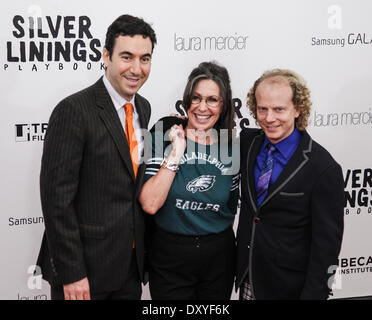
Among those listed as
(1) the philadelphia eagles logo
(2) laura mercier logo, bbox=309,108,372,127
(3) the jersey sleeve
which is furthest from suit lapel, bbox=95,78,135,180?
(2) laura mercier logo, bbox=309,108,372,127

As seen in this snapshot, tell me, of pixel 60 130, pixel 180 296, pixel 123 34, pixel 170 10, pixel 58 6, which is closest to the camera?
pixel 60 130

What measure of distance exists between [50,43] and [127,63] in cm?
93

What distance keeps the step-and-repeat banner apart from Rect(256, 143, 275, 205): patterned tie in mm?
1041

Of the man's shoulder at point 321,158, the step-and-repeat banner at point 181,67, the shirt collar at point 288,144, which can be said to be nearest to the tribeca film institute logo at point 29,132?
the step-and-repeat banner at point 181,67

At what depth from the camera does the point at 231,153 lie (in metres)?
1.87

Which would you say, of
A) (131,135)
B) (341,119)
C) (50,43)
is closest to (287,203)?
(131,135)

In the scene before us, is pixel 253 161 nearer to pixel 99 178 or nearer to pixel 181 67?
pixel 99 178

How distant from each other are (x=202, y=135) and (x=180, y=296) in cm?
68

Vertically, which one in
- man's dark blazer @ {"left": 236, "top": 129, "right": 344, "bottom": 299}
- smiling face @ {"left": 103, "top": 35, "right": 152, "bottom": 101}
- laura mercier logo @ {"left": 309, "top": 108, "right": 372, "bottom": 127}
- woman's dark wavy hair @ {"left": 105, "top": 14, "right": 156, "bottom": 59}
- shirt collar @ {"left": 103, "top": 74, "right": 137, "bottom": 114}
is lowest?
man's dark blazer @ {"left": 236, "top": 129, "right": 344, "bottom": 299}

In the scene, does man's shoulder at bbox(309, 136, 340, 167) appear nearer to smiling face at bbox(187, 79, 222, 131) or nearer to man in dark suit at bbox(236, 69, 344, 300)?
man in dark suit at bbox(236, 69, 344, 300)

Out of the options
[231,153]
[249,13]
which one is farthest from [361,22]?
[231,153]

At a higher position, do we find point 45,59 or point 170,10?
point 170,10

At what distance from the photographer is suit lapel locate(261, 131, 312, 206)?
1.65 meters

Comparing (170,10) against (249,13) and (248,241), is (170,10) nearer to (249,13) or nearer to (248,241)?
(249,13)
